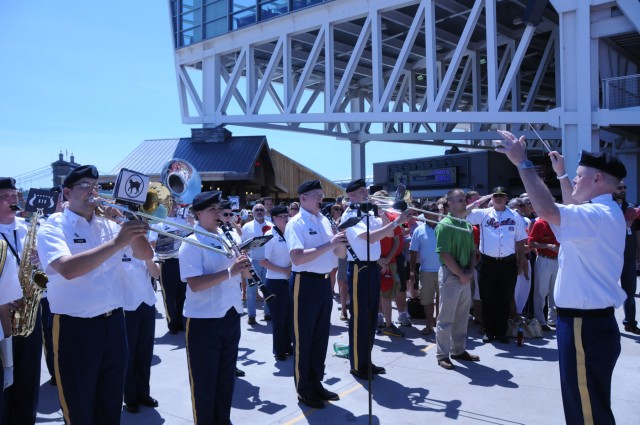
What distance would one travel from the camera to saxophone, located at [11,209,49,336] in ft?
12.2

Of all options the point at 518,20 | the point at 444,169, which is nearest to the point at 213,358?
the point at 444,169

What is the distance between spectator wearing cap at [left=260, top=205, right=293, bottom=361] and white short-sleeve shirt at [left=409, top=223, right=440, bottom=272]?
7.22 feet

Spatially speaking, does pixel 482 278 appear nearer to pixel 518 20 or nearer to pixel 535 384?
pixel 535 384

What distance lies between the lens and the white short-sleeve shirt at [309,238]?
16.3 feet

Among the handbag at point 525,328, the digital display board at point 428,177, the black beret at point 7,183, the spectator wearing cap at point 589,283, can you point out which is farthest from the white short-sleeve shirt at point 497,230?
the digital display board at point 428,177

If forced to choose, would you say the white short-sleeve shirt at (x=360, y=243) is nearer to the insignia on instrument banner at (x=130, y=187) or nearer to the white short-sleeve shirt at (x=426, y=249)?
the white short-sleeve shirt at (x=426, y=249)

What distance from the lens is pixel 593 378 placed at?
310cm

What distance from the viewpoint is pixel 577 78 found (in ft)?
52.8

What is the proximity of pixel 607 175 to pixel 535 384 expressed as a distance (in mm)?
3028

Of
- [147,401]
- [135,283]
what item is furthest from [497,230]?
[147,401]

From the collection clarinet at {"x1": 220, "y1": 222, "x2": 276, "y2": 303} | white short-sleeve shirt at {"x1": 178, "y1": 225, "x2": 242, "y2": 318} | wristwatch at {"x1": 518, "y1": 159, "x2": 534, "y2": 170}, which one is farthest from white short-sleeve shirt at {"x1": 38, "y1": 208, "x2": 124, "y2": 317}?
wristwatch at {"x1": 518, "y1": 159, "x2": 534, "y2": 170}

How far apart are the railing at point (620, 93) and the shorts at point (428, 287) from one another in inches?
497

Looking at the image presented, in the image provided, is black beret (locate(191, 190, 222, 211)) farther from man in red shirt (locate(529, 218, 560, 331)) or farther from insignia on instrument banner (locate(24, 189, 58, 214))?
man in red shirt (locate(529, 218, 560, 331))

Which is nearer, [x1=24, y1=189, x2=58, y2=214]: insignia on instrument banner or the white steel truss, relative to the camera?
[x1=24, y1=189, x2=58, y2=214]: insignia on instrument banner
